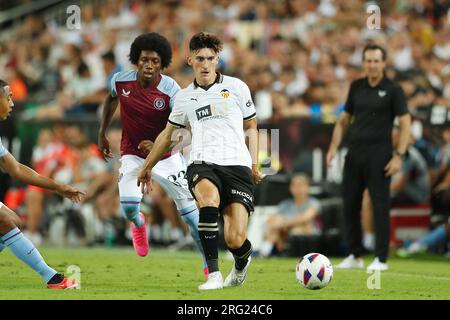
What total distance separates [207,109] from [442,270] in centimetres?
504

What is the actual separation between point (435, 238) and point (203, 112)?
723 centimetres

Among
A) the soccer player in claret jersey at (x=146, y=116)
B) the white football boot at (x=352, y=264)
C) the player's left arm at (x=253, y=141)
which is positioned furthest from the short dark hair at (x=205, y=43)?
the white football boot at (x=352, y=264)

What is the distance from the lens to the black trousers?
13.8 m

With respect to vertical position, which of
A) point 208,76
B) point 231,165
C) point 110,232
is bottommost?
point 110,232

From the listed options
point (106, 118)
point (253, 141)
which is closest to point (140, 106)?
point (106, 118)

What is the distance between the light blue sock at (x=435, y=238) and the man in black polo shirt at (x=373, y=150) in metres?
2.67

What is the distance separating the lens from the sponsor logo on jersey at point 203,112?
1031cm

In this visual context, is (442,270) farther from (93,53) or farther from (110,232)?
(93,53)

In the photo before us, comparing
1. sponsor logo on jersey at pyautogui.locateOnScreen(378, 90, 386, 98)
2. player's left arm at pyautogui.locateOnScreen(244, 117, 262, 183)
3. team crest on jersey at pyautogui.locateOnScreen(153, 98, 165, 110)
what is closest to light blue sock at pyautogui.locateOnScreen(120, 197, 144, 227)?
team crest on jersey at pyautogui.locateOnScreen(153, 98, 165, 110)

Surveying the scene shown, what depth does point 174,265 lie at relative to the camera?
1403cm

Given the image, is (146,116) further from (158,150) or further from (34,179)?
(34,179)

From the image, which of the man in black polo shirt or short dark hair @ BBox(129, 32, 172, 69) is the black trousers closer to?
the man in black polo shirt

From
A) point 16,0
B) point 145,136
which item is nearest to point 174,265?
point 145,136

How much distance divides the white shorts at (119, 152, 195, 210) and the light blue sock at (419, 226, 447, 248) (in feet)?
18.3
